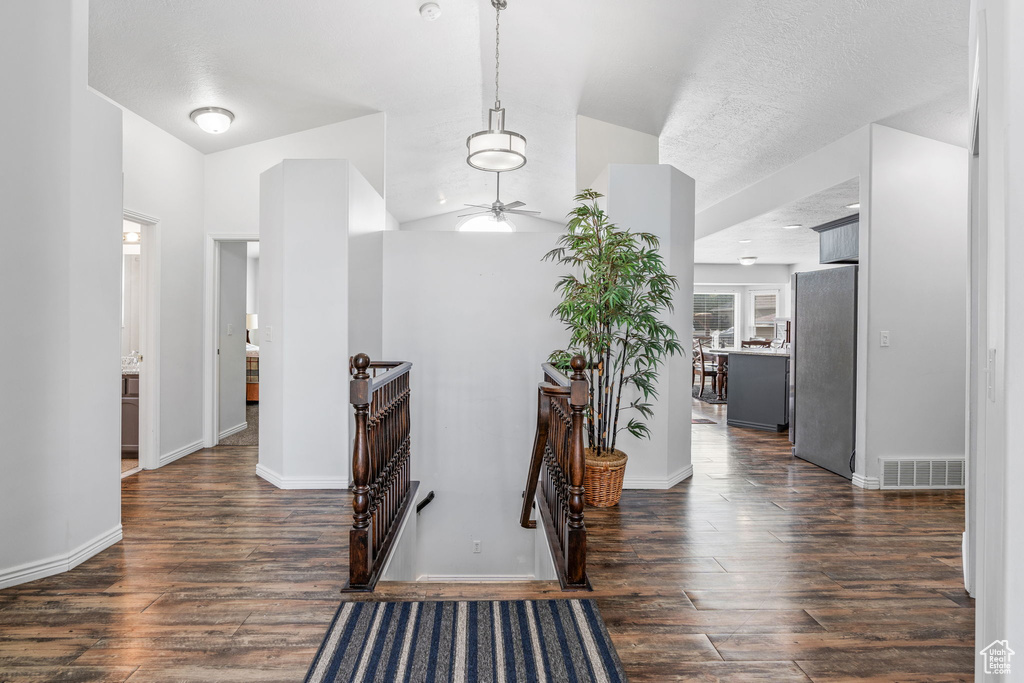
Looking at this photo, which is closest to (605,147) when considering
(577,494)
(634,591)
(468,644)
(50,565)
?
(577,494)

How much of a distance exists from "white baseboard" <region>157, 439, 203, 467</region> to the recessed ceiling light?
13.0 feet

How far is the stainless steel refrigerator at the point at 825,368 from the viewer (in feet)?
14.3

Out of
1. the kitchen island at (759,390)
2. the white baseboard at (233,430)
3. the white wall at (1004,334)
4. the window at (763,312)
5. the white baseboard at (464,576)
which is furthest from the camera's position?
the window at (763,312)

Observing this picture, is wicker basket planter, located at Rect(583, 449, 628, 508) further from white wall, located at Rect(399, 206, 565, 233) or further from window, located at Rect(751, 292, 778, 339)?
window, located at Rect(751, 292, 778, 339)

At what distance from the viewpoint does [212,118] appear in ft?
14.2

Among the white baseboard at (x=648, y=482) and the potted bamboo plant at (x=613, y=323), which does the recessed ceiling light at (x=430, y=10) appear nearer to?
the potted bamboo plant at (x=613, y=323)

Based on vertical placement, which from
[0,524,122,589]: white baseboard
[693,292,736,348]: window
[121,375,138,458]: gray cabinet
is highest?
[693,292,736,348]: window

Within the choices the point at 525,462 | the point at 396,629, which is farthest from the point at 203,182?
the point at 396,629

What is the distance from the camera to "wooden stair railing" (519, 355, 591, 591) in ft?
8.32

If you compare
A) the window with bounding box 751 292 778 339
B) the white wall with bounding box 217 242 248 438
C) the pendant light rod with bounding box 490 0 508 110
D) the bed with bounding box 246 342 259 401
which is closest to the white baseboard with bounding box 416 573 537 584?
the white wall with bounding box 217 242 248 438

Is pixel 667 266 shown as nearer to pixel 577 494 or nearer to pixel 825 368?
pixel 825 368

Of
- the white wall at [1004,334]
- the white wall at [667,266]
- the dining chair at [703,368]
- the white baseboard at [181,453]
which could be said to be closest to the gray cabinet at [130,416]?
the white baseboard at [181,453]

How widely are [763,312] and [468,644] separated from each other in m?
10.8

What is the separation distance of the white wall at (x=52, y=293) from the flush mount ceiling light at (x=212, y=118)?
5.13ft
